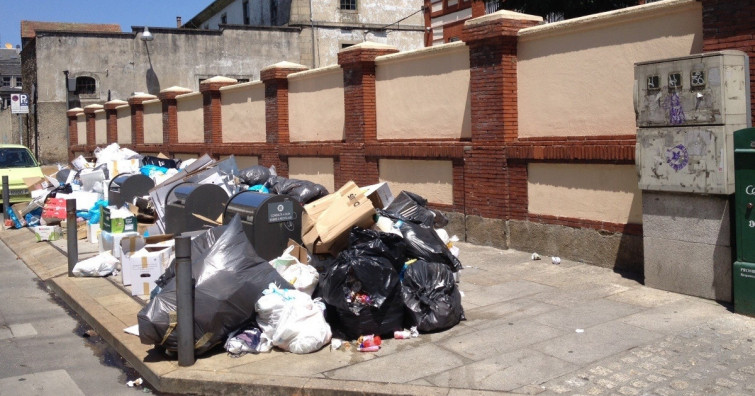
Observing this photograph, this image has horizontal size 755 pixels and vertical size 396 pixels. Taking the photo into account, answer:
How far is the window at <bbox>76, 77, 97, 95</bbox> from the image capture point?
114 feet

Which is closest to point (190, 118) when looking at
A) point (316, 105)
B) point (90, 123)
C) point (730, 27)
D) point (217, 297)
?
point (316, 105)

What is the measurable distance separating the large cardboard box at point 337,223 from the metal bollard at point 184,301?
7.30ft

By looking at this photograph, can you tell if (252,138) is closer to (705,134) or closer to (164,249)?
(164,249)

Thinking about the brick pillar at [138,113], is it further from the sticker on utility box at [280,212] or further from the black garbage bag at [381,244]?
the black garbage bag at [381,244]

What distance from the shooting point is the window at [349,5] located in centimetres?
3897

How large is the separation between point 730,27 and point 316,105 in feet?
30.4

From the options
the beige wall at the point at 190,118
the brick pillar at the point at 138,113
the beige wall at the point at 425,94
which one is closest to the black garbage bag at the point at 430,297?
the beige wall at the point at 425,94

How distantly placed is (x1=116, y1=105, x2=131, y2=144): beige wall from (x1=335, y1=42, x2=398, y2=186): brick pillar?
16.1m

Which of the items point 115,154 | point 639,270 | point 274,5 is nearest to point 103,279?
point 639,270

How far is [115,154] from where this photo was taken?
20516 millimetres

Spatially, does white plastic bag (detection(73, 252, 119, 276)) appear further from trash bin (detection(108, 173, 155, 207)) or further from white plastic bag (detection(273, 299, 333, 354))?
white plastic bag (detection(273, 299, 333, 354))

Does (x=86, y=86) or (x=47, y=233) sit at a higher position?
(x=86, y=86)

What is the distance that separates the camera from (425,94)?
12.3 metres

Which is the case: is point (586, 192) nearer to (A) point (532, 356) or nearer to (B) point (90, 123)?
(A) point (532, 356)
